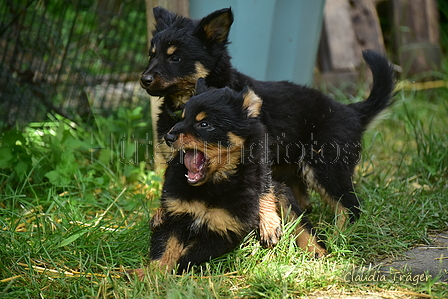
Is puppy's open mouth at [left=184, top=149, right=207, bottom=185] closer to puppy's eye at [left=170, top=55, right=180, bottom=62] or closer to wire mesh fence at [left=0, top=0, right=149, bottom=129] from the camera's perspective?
puppy's eye at [left=170, top=55, right=180, bottom=62]

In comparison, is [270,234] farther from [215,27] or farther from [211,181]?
[215,27]

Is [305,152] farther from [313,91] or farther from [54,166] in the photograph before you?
[54,166]

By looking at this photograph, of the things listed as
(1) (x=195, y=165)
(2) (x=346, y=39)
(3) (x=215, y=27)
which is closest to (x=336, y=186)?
(1) (x=195, y=165)

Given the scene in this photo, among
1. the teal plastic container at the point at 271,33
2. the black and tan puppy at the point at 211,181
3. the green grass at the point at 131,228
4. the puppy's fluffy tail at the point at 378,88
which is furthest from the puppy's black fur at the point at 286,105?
the teal plastic container at the point at 271,33

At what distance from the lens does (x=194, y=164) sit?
276 centimetres

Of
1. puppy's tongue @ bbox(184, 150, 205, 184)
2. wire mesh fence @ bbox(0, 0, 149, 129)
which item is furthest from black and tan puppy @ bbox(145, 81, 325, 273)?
wire mesh fence @ bbox(0, 0, 149, 129)

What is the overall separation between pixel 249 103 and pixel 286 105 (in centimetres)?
75

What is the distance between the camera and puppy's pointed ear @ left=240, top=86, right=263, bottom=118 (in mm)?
2783

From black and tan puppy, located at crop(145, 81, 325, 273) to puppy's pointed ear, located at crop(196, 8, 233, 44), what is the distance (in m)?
0.52

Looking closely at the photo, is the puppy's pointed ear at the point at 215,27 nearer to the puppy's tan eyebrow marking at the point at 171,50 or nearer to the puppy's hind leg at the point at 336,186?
the puppy's tan eyebrow marking at the point at 171,50

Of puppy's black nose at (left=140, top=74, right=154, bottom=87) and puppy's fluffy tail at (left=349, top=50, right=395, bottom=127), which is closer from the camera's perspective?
puppy's black nose at (left=140, top=74, right=154, bottom=87)

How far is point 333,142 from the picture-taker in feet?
11.4

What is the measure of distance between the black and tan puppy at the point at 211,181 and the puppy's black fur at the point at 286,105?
390 mm

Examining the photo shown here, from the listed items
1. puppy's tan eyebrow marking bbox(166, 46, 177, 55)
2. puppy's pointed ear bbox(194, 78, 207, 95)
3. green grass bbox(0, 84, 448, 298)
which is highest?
puppy's tan eyebrow marking bbox(166, 46, 177, 55)
